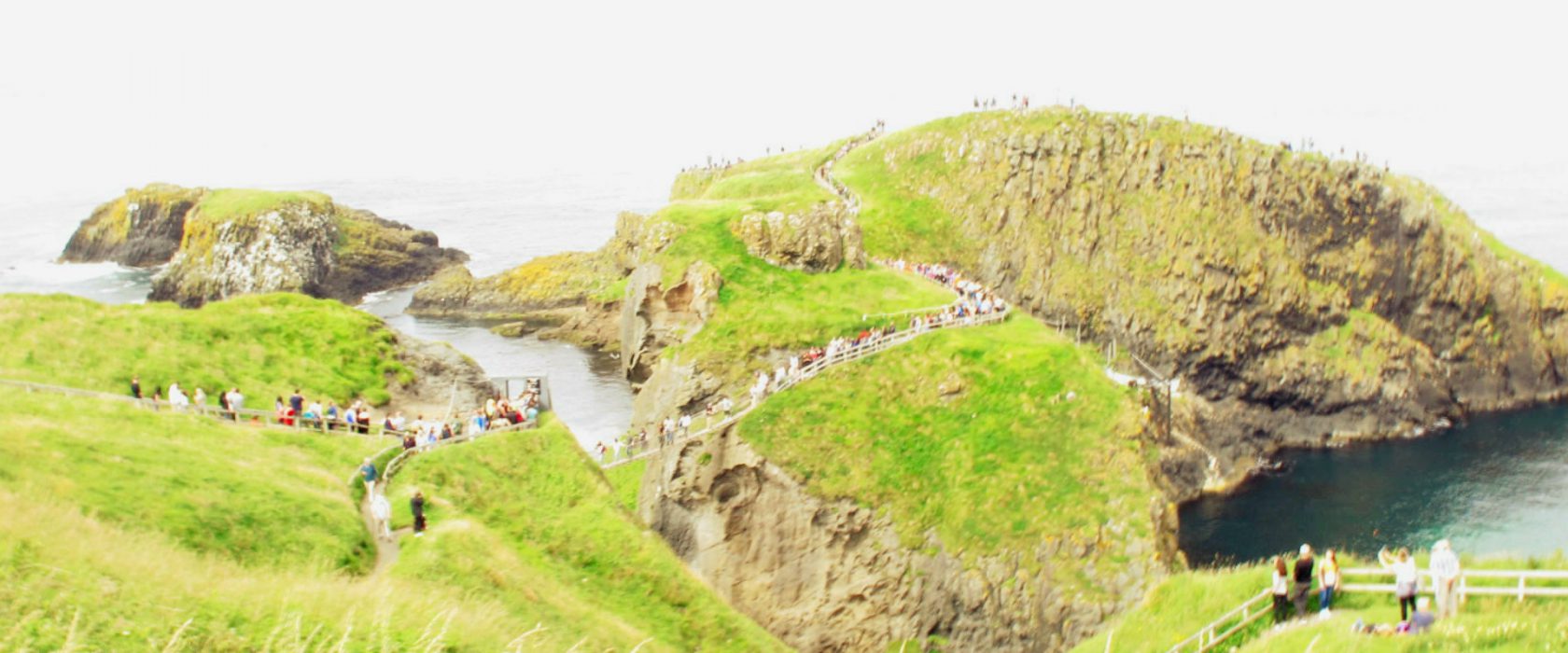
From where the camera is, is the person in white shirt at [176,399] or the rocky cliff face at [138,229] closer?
the person in white shirt at [176,399]

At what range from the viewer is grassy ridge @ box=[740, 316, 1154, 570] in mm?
45625

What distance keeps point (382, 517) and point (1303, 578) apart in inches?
893

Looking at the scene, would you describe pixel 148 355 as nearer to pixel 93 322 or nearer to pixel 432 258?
pixel 93 322

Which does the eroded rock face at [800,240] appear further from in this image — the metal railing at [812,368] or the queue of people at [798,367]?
the metal railing at [812,368]

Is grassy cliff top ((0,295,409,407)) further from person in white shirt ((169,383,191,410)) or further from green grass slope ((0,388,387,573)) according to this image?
green grass slope ((0,388,387,573))

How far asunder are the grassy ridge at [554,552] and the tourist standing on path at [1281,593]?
15.3 meters

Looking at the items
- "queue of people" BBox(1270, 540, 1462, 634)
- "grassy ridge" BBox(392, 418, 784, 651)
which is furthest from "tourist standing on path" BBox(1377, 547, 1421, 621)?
"grassy ridge" BBox(392, 418, 784, 651)

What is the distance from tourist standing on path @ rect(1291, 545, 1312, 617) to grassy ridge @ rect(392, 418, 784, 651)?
15.7m

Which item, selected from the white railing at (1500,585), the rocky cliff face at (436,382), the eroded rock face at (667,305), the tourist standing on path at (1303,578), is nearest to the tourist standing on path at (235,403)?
the rocky cliff face at (436,382)

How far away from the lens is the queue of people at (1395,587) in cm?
1923

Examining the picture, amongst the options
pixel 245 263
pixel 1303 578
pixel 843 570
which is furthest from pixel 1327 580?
pixel 245 263

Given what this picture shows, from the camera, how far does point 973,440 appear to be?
1938 inches

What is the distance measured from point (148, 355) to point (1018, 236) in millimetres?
68252

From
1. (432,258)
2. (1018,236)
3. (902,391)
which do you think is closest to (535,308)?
(432,258)
